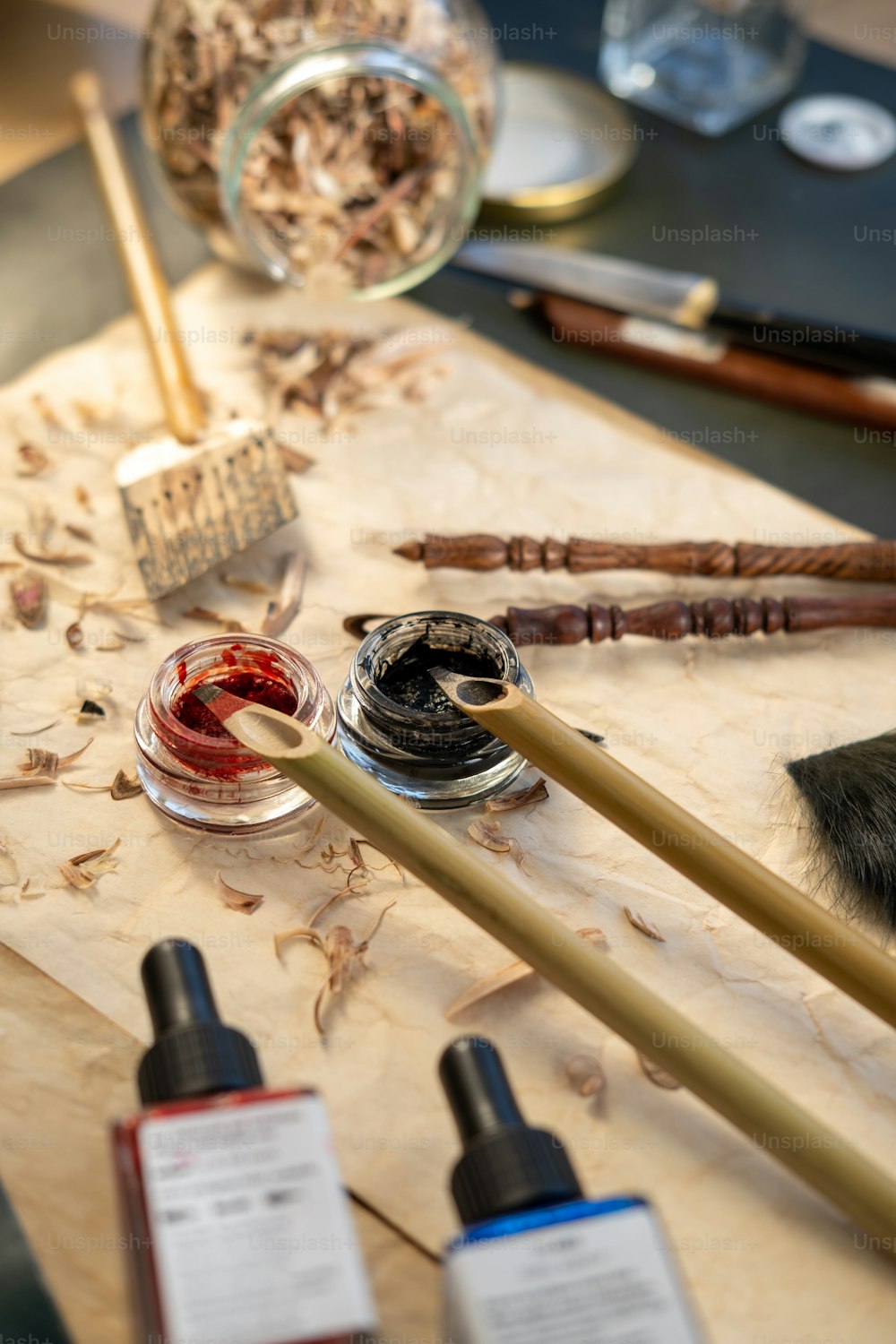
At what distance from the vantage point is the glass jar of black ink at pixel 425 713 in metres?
0.70

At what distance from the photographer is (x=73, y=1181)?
59 cm

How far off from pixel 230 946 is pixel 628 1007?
8.7 inches

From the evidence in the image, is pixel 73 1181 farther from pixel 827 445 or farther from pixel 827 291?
pixel 827 291

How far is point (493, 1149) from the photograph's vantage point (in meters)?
0.48

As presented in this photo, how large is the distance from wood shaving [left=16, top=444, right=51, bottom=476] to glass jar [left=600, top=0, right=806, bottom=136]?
0.68m

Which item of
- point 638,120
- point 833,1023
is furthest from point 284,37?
point 833,1023

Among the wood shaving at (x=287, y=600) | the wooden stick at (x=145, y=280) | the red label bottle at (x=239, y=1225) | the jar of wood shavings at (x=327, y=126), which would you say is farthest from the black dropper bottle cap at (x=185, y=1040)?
the jar of wood shavings at (x=327, y=126)

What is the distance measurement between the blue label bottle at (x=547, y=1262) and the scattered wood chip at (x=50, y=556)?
530 mm

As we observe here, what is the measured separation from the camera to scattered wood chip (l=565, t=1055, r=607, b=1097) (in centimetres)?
62

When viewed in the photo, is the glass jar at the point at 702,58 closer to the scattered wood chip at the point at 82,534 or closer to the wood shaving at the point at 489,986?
the scattered wood chip at the point at 82,534

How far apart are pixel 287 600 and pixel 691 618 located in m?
0.27

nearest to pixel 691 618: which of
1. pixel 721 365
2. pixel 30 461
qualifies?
pixel 721 365

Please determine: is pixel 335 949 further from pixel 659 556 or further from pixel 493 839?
pixel 659 556

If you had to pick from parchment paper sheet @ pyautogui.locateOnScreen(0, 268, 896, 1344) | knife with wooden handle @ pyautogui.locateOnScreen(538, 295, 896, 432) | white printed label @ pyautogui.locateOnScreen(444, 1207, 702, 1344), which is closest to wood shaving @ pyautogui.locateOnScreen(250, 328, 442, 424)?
parchment paper sheet @ pyautogui.locateOnScreen(0, 268, 896, 1344)
